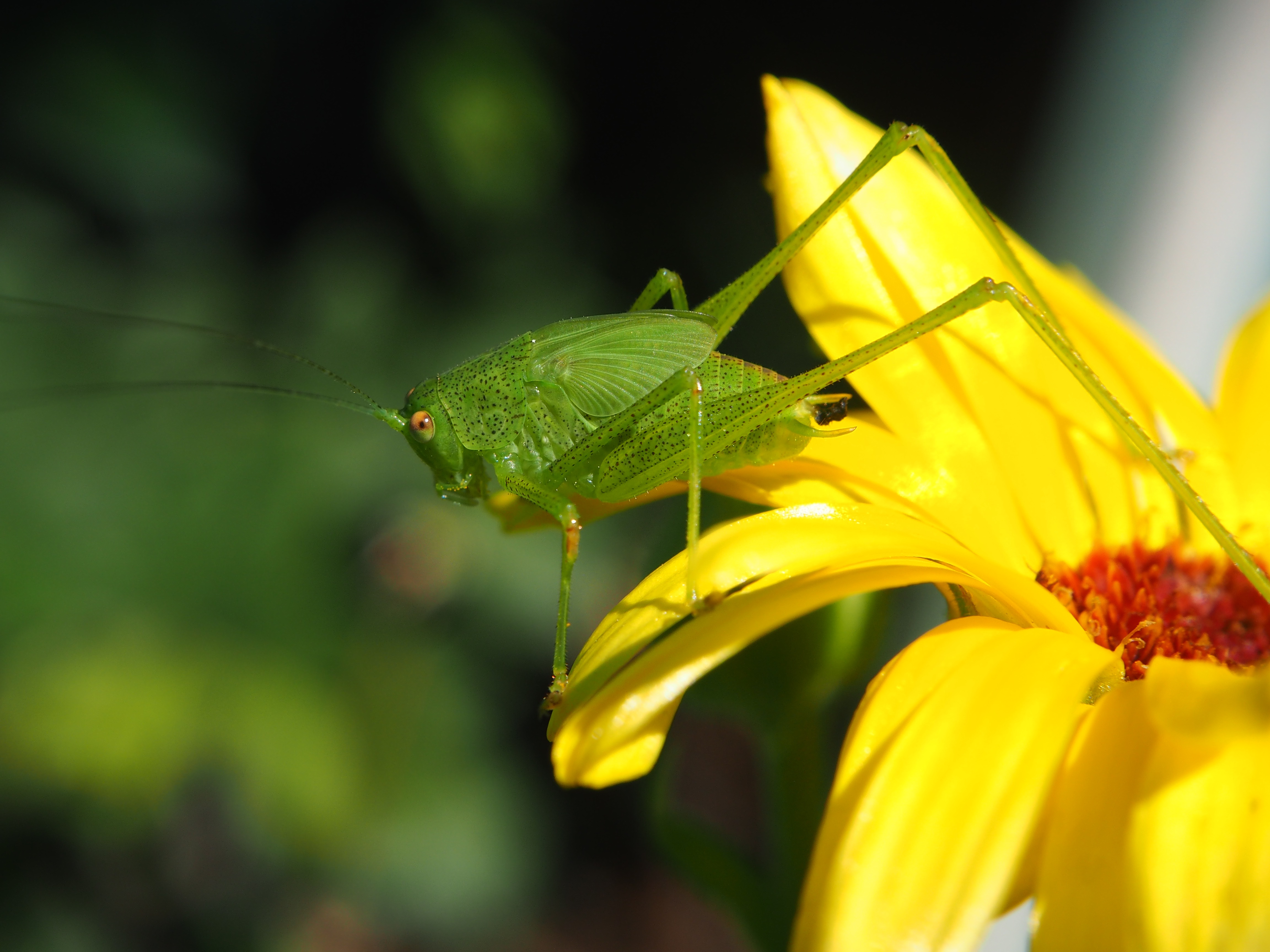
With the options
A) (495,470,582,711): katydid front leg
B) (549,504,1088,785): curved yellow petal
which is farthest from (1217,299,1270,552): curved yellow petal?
(495,470,582,711): katydid front leg

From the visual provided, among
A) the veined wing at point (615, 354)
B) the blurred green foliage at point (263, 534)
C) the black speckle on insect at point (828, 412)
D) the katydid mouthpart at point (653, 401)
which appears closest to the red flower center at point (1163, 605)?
the katydid mouthpart at point (653, 401)

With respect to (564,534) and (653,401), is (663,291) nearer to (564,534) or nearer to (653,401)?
(653,401)

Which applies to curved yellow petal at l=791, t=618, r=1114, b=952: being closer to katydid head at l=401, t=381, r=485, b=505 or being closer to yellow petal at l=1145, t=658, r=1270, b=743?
yellow petal at l=1145, t=658, r=1270, b=743

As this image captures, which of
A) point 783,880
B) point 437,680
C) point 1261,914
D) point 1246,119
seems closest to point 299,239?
point 437,680

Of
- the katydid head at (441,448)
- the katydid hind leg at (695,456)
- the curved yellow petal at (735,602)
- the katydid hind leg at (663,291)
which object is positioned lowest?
the curved yellow petal at (735,602)

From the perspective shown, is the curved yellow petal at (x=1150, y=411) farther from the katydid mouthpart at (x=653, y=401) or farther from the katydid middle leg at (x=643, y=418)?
the katydid middle leg at (x=643, y=418)

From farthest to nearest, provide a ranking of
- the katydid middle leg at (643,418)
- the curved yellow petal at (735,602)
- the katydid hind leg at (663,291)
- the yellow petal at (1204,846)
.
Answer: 1. the katydid hind leg at (663,291)
2. the katydid middle leg at (643,418)
3. the curved yellow petal at (735,602)
4. the yellow petal at (1204,846)

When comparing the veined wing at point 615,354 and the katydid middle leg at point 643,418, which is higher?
the veined wing at point 615,354

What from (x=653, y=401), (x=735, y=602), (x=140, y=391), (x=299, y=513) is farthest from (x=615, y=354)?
(x=140, y=391)
